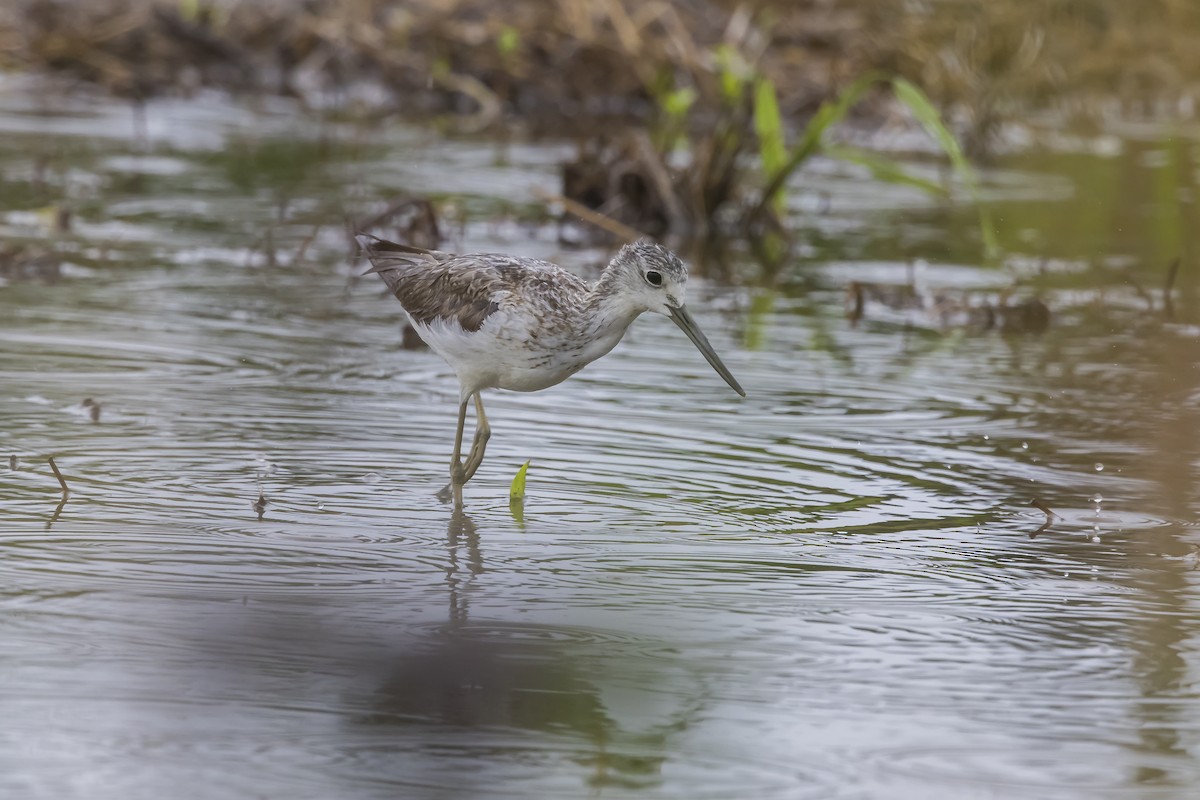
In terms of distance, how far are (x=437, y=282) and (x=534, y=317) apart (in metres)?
0.78

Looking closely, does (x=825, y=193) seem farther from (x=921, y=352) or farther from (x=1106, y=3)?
(x=1106, y=3)

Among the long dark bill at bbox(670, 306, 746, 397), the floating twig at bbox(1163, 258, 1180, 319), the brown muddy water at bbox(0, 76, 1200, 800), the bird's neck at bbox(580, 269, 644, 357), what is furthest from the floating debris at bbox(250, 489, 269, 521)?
the floating twig at bbox(1163, 258, 1180, 319)

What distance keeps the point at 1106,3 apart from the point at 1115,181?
5.25 metres

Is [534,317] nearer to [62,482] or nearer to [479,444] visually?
[479,444]

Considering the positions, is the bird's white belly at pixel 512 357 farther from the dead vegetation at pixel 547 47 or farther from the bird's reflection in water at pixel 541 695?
the dead vegetation at pixel 547 47

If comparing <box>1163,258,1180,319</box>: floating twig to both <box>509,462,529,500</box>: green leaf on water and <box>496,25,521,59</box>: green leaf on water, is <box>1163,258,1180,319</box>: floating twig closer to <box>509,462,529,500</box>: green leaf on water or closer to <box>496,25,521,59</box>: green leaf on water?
<box>509,462,529,500</box>: green leaf on water

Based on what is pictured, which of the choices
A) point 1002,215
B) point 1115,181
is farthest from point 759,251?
point 1115,181

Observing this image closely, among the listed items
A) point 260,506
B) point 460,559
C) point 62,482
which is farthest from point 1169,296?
point 62,482

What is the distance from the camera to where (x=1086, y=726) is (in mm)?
4609

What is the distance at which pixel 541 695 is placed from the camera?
4.68 metres

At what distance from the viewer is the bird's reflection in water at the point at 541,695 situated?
4359 millimetres

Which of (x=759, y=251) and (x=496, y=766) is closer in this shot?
(x=496, y=766)

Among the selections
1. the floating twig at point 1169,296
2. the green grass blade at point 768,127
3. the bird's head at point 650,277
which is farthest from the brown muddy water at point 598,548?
the green grass blade at point 768,127

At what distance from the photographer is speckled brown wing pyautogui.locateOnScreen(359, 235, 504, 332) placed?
22.8ft
